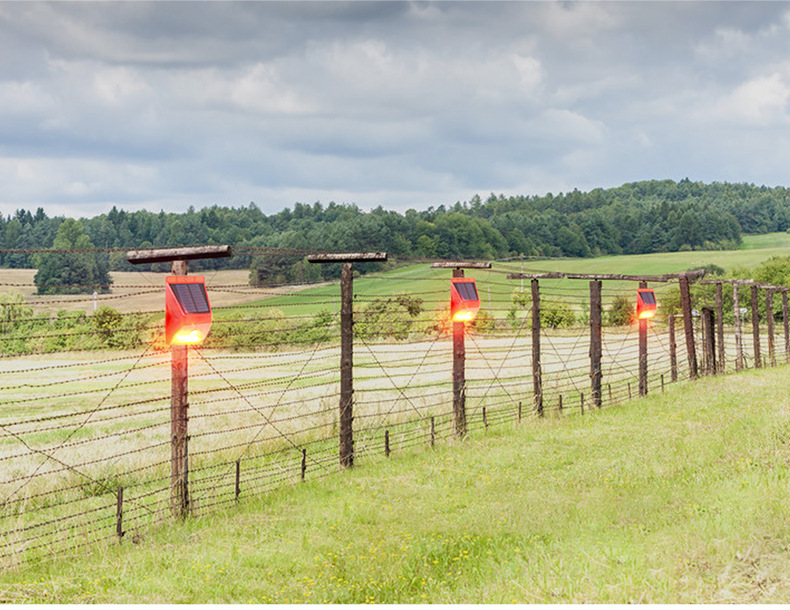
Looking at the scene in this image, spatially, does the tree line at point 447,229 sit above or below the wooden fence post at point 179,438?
above

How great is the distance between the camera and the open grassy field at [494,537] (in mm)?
7020

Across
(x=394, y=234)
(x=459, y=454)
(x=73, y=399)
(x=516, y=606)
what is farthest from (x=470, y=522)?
(x=394, y=234)

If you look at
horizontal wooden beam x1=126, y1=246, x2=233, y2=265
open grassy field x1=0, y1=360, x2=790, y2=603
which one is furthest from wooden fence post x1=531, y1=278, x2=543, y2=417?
horizontal wooden beam x1=126, y1=246, x2=233, y2=265

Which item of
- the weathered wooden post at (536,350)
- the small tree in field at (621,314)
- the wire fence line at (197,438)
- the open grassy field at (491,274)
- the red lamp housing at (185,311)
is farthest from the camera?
the open grassy field at (491,274)

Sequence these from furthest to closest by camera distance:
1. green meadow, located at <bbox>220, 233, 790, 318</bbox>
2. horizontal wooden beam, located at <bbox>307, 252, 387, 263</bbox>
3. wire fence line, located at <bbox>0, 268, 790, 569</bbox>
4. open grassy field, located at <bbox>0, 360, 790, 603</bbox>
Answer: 1. green meadow, located at <bbox>220, 233, 790, 318</bbox>
2. horizontal wooden beam, located at <bbox>307, 252, 387, 263</bbox>
3. wire fence line, located at <bbox>0, 268, 790, 569</bbox>
4. open grassy field, located at <bbox>0, 360, 790, 603</bbox>

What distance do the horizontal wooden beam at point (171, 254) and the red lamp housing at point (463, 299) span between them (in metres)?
6.82

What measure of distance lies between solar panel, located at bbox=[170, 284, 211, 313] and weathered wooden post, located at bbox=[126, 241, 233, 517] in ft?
1.46

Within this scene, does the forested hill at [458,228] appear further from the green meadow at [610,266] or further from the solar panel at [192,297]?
the solar panel at [192,297]

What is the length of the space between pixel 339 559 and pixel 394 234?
90.7m

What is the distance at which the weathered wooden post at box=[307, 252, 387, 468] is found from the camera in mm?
14055

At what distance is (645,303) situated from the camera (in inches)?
916

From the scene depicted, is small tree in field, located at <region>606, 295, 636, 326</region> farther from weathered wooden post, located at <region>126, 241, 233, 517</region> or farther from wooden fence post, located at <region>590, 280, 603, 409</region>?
weathered wooden post, located at <region>126, 241, 233, 517</region>

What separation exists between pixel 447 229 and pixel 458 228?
5403 millimetres

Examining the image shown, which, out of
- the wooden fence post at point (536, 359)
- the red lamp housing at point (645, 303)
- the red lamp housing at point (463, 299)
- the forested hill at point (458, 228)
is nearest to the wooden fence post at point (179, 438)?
the red lamp housing at point (463, 299)
